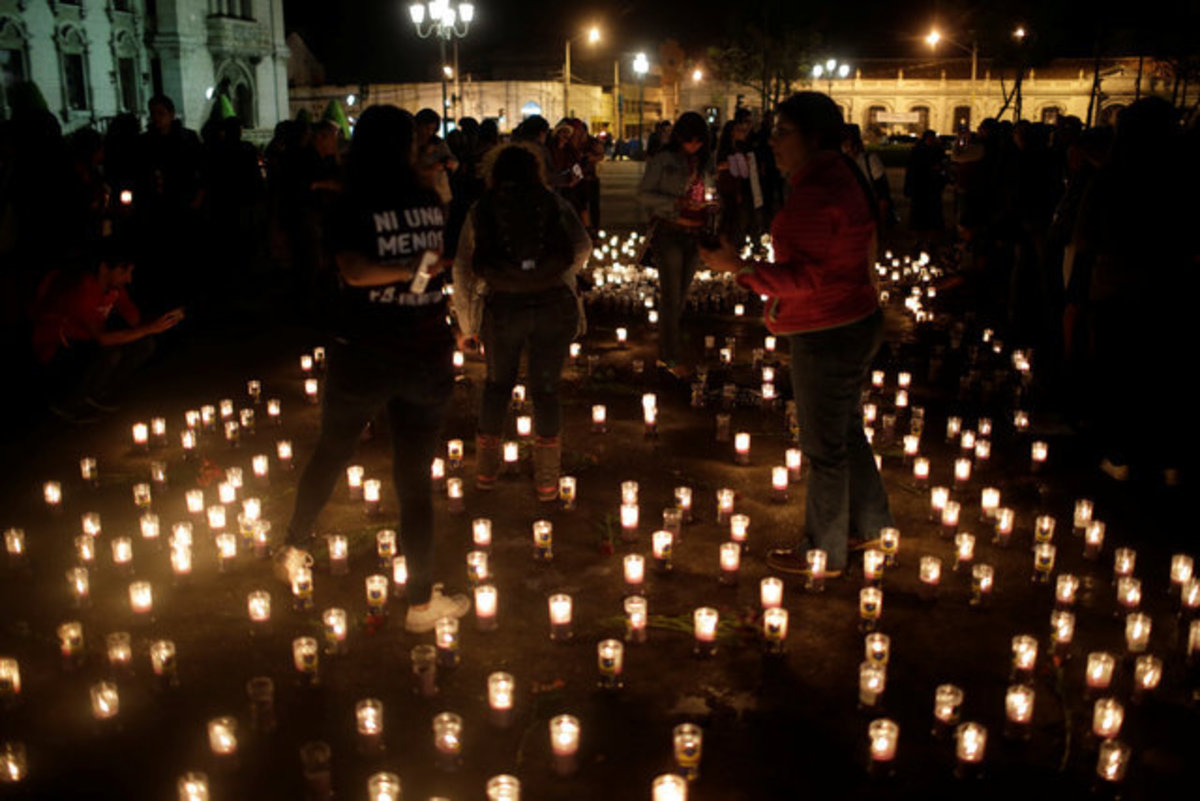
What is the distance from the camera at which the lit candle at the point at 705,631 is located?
4.54m

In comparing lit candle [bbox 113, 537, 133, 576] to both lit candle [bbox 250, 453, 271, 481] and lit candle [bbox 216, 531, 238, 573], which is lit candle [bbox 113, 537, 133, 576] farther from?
lit candle [bbox 250, 453, 271, 481]

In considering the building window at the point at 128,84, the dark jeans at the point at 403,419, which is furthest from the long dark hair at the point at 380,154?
the building window at the point at 128,84

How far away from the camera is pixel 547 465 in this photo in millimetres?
6262

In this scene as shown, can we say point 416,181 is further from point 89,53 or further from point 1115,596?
point 89,53

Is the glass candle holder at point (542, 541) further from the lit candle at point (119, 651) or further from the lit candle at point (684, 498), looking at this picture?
the lit candle at point (119, 651)

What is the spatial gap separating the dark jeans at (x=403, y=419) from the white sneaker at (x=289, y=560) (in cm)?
52

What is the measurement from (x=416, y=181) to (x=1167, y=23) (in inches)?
1150

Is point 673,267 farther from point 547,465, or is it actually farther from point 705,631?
point 705,631

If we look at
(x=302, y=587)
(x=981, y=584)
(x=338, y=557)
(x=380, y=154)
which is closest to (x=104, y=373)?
(x=338, y=557)

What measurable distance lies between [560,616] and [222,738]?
149 centimetres

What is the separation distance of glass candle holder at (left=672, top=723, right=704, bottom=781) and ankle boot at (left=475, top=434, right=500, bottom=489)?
302 centimetres

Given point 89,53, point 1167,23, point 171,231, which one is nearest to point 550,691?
point 171,231

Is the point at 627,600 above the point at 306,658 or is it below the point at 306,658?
above

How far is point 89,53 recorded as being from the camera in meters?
38.9
